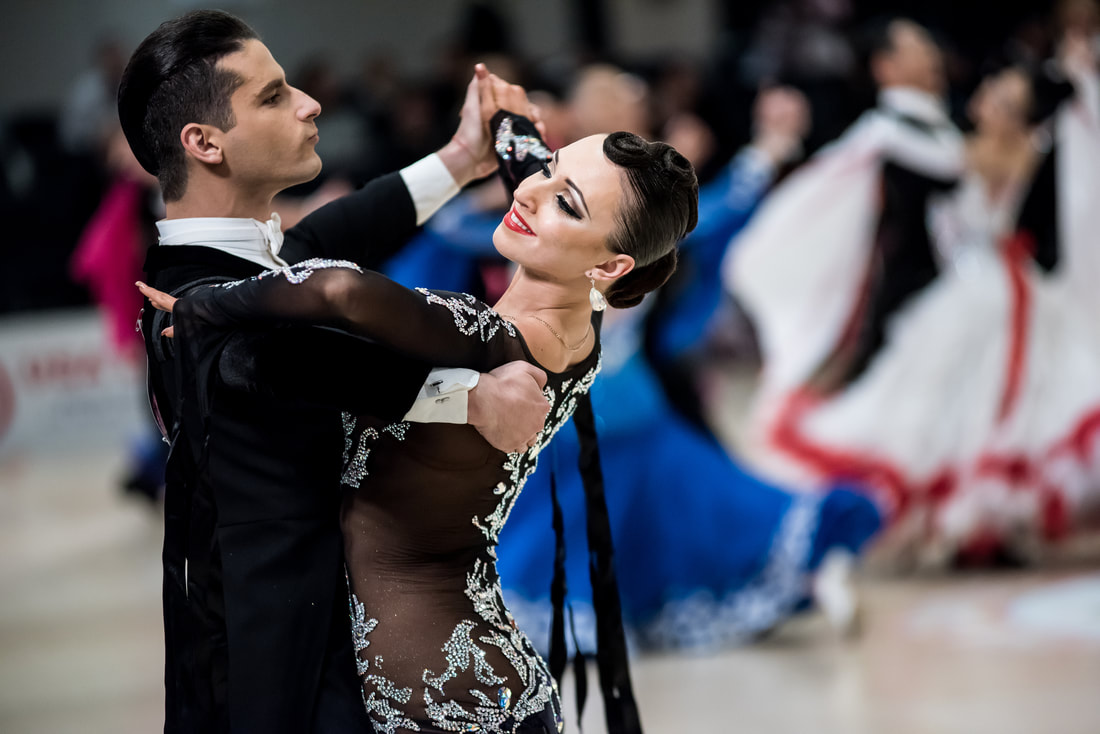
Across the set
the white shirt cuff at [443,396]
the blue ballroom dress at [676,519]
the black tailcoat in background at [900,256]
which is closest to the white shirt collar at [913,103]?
the black tailcoat in background at [900,256]

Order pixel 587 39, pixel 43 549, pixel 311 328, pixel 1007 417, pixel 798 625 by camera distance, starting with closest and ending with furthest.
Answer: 1. pixel 311 328
2. pixel 798 625
3. pixel 1007 417
4. pixel 43 549
5. pixel 587 39

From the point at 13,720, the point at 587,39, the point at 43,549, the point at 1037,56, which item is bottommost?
the point at 13,720

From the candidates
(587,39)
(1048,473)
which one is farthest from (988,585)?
(587,39)

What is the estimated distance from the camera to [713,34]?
35.8 feet

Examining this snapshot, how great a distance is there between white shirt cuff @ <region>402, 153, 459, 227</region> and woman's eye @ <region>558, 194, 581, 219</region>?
1.60 ft

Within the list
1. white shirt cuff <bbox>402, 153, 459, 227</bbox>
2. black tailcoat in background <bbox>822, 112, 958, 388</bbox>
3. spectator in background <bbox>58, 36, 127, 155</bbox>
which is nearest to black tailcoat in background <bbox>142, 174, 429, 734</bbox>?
white shirt cuff <bbox>402, 153, 459, 227</bbox>

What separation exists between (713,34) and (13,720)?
8656 millimetres

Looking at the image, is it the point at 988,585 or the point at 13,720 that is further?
the point at 988,585

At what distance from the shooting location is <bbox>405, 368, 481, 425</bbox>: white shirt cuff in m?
1.52

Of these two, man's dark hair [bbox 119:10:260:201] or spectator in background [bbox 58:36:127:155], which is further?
spectator in background [bbox 58:36:127:155]

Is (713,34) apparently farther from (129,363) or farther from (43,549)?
(43,549)

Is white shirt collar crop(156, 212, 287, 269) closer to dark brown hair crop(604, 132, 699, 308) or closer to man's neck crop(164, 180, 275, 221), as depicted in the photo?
man's neck crop(164, 180, 275, 221)

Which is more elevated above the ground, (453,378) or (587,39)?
(587,39)

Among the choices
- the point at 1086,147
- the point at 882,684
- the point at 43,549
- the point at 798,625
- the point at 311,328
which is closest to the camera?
the point at 311,328
